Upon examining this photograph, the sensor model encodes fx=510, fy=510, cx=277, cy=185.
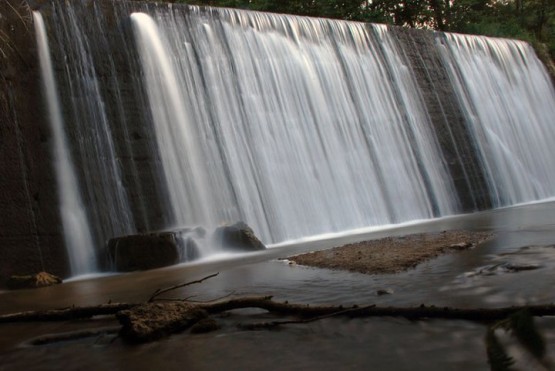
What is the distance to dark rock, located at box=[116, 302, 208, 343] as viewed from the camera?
8.63 feet

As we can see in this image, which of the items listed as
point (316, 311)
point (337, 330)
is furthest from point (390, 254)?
point (337, 330)

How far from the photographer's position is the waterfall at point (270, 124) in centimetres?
854

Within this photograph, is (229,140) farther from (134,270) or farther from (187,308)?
(187,308)

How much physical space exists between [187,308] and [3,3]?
24.4 ft

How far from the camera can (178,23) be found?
1019cm

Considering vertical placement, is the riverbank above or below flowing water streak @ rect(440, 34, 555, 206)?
below

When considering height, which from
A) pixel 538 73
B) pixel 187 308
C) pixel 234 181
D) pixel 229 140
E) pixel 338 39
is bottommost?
pixel 187 308

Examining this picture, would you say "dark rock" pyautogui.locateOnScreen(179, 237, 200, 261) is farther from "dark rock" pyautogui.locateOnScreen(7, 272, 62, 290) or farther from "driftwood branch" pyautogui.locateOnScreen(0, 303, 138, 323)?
"driftwood branch" pyautogui.locateOnScreen(0, 303, 138, 323)

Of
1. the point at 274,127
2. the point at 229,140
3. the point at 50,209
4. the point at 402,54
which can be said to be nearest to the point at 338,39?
the point at 402,54

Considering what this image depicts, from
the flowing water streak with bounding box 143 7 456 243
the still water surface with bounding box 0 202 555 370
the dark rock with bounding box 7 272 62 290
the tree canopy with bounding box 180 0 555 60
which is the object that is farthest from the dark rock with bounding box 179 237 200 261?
the tree canopy with bounding box 180 0 555 60

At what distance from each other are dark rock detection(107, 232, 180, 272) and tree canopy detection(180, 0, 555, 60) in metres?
13.1

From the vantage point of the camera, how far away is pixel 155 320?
274 cm

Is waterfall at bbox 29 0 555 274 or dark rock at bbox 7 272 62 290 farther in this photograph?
waterfall at bbox 29 0 555 274

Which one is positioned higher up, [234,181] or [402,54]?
[402,54]
